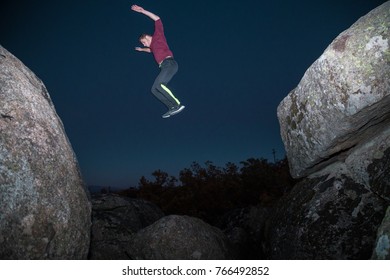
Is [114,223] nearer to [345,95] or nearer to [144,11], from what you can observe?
[144,11]

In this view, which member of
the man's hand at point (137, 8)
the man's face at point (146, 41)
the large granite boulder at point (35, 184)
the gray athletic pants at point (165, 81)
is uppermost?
the man's face at point (146, 41)


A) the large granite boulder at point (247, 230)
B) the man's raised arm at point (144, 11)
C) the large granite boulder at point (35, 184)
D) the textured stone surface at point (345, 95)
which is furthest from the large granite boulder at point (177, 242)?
the man's raised arm at point (144, 11)

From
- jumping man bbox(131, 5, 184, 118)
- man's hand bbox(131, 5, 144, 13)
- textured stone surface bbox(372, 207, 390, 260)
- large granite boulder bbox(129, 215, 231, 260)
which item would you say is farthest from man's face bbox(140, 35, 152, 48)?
textured stone surface bbox(372, 207, 390, 260)

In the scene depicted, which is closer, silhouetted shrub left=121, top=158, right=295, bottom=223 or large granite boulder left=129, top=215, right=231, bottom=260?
large granite boulder left=129, top=215, right=231, bottom=260

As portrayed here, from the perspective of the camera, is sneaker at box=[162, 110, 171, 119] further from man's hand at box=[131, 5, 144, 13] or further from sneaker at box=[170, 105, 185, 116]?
man's hand at box=[131, 5, 144, 13]

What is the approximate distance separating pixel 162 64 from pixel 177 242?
4.84 meters

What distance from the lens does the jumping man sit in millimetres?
7453

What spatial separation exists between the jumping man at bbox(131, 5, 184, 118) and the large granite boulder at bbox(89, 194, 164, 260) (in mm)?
4393

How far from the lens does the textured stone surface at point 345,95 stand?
5594 millimetres

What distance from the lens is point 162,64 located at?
7.53 metres

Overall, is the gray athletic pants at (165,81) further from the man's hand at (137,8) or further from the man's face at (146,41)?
the man's hand at (137,8)

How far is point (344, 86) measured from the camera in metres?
5.89

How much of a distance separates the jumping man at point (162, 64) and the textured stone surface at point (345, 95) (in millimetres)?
3266
